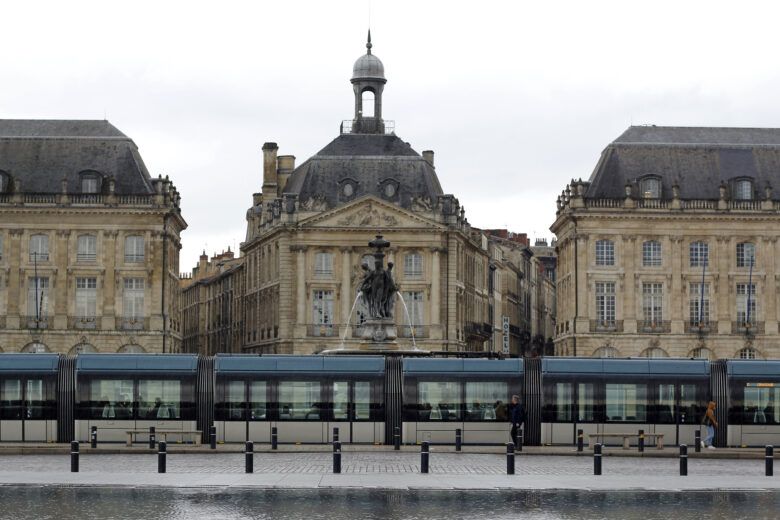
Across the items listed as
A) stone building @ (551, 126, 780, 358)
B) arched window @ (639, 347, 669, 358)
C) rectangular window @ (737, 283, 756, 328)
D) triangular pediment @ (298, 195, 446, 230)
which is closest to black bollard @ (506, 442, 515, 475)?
stone building @ (551, 126, 780, 358)

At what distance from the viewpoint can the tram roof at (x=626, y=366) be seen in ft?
144

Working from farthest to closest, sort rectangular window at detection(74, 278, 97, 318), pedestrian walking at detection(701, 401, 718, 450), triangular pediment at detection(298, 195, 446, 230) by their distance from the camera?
triangular pediment at detection(298, 195, 446, 230), rectangular window at detection(74, 278, 97, 318), pedestrian walking at detection(701, 401, 718, 450)

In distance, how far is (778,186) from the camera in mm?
91312

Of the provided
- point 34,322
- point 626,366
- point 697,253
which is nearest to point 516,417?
point 626,366

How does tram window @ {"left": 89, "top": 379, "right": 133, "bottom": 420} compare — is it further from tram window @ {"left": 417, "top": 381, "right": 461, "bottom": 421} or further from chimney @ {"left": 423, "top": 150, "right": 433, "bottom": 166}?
chimney @ {"left": 423, "top": 150, "right": 433, "bottom": 166}

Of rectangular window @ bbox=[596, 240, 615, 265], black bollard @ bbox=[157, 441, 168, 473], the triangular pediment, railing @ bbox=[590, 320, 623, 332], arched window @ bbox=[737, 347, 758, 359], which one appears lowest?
black bollard @ bbox=[157, 441, 168, 473]

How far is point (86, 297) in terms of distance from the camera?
8900 cm

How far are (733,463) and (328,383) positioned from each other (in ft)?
36.7

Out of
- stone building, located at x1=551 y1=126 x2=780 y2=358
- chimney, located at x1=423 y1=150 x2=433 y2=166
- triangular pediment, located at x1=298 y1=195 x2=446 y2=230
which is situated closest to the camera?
stone building, located at x1=551 y1=126 x2=780 y2=358

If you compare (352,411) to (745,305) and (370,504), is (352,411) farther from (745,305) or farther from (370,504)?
(745,305)

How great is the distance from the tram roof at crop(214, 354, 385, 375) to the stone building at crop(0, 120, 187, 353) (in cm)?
4564

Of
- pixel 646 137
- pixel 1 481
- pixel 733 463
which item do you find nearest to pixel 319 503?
pixel 1 481

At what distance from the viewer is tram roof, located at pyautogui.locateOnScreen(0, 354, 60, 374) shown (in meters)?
43.4

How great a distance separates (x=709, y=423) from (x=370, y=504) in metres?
19.9
